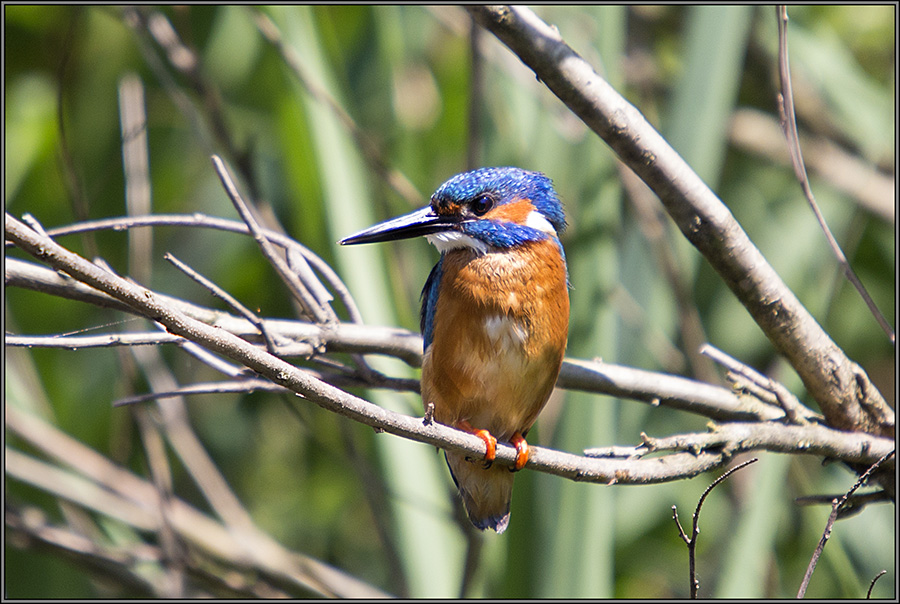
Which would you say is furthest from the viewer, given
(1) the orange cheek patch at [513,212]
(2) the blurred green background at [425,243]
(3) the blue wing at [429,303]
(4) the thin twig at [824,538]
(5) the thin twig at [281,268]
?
(2) the blurred green background at [425,243]

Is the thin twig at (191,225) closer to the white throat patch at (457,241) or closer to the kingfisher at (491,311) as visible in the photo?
the kingfisher at (491,311)

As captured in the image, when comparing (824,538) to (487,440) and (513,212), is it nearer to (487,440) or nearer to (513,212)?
(487,440)

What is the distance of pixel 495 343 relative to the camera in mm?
1928

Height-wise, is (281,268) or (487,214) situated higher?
(487,214)

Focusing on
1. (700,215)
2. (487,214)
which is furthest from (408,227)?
(700,215)

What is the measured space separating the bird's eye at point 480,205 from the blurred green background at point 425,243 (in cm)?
36

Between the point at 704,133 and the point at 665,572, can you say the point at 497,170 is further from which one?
the point at 665,572

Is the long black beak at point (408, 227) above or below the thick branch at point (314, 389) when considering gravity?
above

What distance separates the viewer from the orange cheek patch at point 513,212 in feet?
7.12

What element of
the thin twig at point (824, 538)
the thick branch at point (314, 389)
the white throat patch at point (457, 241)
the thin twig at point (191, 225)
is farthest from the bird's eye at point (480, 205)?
the thin twig at point (824, 538)

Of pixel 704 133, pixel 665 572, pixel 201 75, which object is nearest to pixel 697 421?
pixel 665 572

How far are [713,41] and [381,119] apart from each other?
1.78m

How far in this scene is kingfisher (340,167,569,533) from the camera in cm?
193

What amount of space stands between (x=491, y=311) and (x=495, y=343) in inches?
3.4
